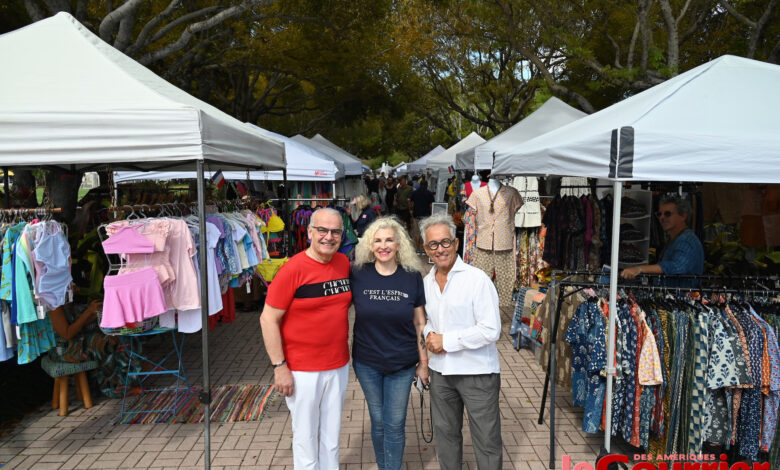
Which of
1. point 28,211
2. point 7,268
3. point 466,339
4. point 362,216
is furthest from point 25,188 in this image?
point 466,339

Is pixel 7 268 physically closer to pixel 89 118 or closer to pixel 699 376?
pixel 89 118

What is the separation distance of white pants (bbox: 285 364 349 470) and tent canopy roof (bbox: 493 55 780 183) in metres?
2.09

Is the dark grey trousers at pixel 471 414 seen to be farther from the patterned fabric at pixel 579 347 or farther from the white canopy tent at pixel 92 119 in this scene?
the white canopy tent at pixel 92 119

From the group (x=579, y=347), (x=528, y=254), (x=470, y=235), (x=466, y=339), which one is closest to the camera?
(x=466, y=339)

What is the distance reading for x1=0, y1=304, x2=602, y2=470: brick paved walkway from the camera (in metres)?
3.57

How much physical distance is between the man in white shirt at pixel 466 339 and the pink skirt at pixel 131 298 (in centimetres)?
203

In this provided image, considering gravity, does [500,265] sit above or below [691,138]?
below

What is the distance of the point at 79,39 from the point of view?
3695 millimetres

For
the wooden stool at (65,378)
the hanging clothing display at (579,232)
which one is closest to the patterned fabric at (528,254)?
the hanging clothing display at (579,232)

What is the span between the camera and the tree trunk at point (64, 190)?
18.5 feet

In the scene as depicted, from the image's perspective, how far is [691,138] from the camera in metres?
2.71

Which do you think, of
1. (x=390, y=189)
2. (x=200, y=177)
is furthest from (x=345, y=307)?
(x=390, y=189)

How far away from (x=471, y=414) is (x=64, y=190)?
18.3 ft

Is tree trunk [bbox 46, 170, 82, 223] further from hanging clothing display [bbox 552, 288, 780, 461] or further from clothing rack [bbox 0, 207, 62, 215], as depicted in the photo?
hanging clothing display [bbox 552, 288, 780, 461]
